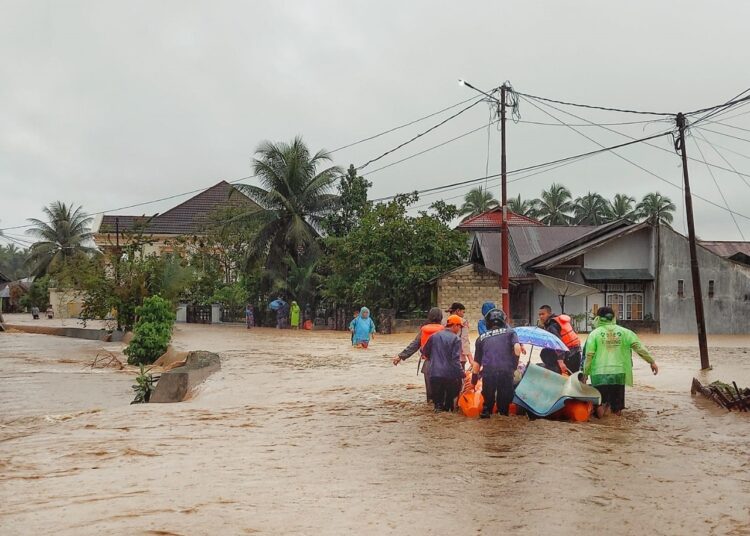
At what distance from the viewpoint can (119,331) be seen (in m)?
35.3

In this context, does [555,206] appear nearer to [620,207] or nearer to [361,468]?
[620,207]

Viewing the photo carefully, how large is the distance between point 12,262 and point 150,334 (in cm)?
11862

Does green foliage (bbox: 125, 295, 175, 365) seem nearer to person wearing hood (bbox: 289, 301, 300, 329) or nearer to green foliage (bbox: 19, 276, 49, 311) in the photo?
person wearing hood (bbox: 289, 301, 300, 329)

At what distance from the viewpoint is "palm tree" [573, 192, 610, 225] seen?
70.5m

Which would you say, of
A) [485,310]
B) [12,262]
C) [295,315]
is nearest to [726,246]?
[295,315]

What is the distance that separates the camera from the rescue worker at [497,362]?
10523 mm

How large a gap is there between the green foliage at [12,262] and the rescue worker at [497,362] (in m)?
112

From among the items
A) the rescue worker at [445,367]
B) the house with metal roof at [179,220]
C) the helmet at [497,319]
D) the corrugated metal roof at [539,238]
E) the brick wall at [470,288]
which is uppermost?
the house with metal roof at [179,220]

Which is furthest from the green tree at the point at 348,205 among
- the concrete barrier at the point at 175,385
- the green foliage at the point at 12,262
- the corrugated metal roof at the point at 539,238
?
the green foliage at the point at 12,262

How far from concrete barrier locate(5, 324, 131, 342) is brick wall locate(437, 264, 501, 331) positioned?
1384 centimetres

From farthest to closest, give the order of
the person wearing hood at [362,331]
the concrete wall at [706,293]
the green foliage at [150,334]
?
1. the concrete wall at [706,293]
2. the person wearing hood at [362,331]
3. the green foliage at [150,334]

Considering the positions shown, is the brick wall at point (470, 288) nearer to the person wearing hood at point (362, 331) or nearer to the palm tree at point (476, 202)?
the person wearing hood at point (362, 331)

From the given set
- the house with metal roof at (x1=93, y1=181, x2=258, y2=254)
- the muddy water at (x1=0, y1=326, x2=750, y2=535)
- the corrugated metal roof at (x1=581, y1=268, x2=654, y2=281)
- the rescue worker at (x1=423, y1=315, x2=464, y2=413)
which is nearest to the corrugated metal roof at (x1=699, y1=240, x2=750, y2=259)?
the corrugated metal roof at (x1=581, y1=268, x2=654, y2=281)

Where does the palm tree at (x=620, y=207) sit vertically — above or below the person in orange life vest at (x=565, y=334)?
above
